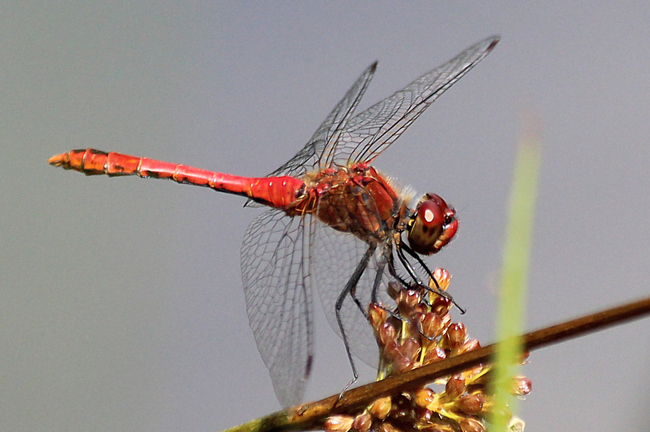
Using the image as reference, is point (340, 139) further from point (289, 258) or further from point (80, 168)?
point (80, 168)

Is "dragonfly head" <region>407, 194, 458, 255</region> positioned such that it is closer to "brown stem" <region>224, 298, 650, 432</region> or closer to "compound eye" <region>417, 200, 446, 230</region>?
"compound eye" <region>417, 200, 446, 230</region>

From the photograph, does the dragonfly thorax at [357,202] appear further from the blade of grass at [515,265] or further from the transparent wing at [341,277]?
the blade of grass at [515,265]

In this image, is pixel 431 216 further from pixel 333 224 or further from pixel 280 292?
pixel 280 292

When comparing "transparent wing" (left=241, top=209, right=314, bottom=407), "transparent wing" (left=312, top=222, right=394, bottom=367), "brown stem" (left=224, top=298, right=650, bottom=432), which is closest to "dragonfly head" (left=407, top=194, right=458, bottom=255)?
"transparent wing" (left=312, top=222, right=394, bottom=367)

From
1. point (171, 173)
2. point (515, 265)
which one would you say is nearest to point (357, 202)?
point (171, 173)

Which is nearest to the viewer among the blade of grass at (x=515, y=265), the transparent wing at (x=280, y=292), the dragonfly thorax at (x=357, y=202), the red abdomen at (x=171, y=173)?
the blade of grass at (x=515, y=265)

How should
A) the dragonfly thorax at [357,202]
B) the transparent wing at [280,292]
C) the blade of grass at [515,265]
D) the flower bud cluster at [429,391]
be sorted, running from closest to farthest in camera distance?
the blade of grass at [515,265], the flower bud cluster at [429,391], the transparent wing at [280,292], the dragonfly thorax at [357,202]

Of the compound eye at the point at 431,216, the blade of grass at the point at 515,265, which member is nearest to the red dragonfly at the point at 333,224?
the compound eye at the point at 431,216
